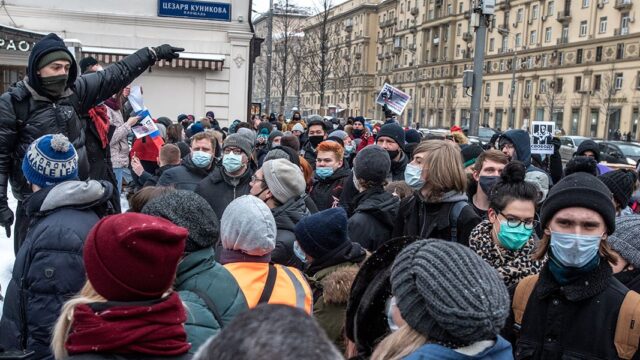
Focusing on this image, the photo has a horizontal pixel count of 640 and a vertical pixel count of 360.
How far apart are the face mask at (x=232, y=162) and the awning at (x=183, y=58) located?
12190mm

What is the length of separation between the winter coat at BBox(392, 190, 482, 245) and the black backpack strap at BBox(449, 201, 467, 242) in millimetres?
14

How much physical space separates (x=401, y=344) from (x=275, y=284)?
39.9 inches

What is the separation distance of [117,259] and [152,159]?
26.7 ft

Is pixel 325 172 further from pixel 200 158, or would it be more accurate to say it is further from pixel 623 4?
pixel 623 4

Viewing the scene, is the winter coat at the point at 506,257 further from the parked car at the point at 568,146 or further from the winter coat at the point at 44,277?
the parked car at the point at 568,146

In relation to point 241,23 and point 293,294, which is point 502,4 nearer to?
point 241,23

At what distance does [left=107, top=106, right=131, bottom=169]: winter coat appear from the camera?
8.92 m

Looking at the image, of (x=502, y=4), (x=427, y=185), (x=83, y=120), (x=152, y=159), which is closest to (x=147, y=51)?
(x=83, y=120)

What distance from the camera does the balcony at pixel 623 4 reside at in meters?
58.2

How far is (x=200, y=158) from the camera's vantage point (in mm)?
6301

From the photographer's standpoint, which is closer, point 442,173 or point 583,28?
point 442,173

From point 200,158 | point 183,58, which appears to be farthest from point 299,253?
point 183,58

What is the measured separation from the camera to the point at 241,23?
17.9m

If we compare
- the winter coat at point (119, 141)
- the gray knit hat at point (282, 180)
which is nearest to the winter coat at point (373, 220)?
the gray knit hat at point (282, 180)
